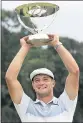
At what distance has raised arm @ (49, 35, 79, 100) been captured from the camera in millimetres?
1841

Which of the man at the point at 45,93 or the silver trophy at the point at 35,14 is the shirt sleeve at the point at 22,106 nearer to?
the man at the point at 45,93

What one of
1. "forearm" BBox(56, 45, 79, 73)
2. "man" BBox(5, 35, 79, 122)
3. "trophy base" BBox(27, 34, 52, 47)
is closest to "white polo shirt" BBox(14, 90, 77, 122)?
"man" BBox(5, 35, 79, 122)

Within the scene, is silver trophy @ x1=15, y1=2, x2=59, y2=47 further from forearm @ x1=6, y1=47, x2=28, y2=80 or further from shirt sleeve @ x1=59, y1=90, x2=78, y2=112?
shirt sleeve @ x1=59, y1=90, x2=78, y2=112

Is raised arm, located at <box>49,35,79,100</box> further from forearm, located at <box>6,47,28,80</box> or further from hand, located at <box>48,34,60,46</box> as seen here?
forearm, located at <box>6,47,28,80</box>

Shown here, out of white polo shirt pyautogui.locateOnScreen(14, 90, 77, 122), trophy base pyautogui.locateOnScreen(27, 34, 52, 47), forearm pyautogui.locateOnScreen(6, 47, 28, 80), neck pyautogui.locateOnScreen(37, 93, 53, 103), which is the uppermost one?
trophy base pyautogui.locateOnScreen(27, 34, 52, 47)

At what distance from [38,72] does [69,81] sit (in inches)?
4.9

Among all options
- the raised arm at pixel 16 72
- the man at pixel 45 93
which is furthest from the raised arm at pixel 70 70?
the raised arm at pixel 16 72

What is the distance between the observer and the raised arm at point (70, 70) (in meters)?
1.84

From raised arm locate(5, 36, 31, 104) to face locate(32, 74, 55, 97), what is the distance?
0.07 metres

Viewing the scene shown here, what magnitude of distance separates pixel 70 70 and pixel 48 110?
0.17 meters

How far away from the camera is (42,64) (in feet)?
31.4

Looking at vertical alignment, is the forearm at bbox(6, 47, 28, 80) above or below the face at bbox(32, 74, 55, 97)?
above

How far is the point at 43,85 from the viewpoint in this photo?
6.07 ft

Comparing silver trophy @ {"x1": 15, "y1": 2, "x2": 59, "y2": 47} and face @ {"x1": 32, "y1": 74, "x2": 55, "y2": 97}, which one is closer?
face @ {"x1": 32, "y1": 74, "x2": 55, "y2": 97}
